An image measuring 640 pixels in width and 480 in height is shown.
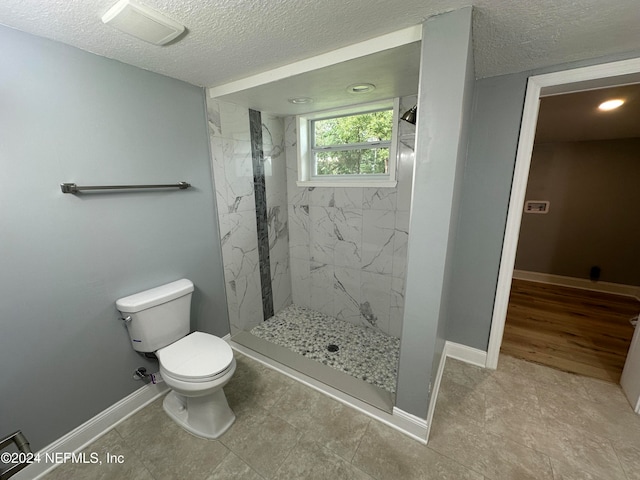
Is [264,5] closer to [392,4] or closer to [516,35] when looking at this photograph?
[392,4]

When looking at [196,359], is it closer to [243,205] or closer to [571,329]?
[243,205]

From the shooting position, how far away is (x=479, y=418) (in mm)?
1574

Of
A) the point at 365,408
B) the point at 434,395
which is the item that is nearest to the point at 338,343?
the point at 365,408

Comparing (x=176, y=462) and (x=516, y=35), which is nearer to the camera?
(x=516, y=35)

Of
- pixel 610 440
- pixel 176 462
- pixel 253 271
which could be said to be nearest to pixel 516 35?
pixel 610 440

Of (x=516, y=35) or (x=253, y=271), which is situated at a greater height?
(x=516, y=35)

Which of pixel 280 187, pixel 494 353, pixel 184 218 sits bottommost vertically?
pixel 494 353

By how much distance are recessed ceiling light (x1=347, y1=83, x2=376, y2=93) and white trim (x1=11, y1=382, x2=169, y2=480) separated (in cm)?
240

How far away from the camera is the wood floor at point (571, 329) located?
2.05m

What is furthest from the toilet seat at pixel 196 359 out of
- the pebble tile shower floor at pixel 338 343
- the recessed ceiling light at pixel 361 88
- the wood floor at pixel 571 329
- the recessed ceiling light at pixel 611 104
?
the recessed ceiling light at pixel 611 104

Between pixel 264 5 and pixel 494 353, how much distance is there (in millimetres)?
2539

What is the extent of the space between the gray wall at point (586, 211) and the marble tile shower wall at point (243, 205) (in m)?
3.44

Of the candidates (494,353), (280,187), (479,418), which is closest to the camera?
(479,418)

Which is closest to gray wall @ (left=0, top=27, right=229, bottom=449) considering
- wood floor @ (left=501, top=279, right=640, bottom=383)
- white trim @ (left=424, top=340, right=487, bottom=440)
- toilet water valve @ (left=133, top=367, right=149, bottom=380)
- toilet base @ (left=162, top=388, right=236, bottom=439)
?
toilet water valve @ (left=133, top=367, right=149, bottom=380)
